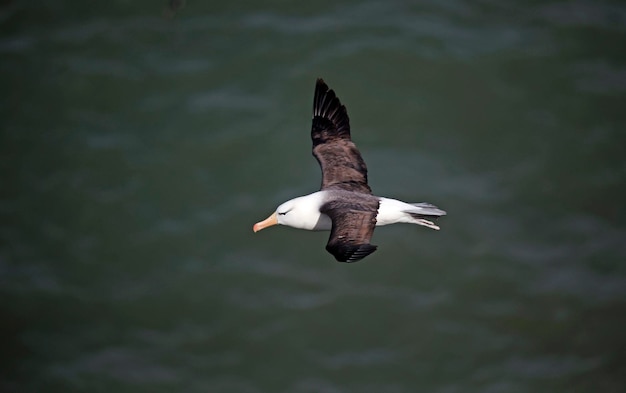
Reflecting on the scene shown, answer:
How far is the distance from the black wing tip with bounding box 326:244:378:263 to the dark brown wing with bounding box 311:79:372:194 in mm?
2024

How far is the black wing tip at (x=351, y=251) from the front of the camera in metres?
10.1

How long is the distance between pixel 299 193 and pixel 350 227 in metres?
5.41

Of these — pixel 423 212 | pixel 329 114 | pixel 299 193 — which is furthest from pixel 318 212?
pixel 299 193

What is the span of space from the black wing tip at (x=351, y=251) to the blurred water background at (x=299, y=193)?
5191 mm

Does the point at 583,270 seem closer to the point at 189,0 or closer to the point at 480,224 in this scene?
the point at 480,224

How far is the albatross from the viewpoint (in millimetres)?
10961

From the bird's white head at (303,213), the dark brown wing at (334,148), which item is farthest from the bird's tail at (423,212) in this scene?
the bird's white head at (303,213)

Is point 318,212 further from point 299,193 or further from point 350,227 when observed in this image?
point 299,193

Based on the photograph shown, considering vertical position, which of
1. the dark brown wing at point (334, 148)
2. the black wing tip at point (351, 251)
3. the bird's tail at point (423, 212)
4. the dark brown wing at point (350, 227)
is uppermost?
the dark brown wing at point (334, 148)

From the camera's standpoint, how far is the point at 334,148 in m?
13.2

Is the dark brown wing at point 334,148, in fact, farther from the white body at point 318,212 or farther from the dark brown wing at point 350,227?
the dark brown wing at point 350,227

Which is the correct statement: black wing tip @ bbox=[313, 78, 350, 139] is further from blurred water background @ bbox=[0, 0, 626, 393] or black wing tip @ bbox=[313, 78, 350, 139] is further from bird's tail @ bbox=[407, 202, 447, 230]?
blurred water background @ bbox=[0, 0, 626, 393]

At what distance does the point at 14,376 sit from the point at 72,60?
608 cm

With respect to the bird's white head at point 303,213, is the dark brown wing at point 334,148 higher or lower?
higher
